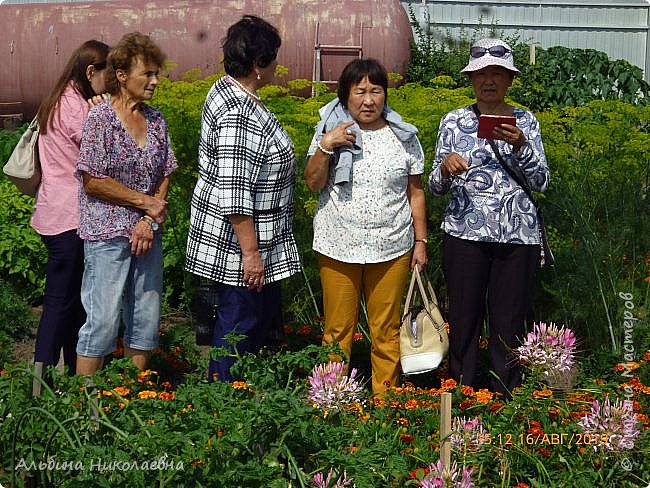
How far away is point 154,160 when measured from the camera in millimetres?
4105

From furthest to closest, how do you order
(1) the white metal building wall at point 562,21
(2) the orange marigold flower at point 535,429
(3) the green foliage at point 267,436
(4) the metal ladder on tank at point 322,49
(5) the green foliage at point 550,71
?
1. (1) the white metal building wall at point 562,21
2. (5) the green foliage at point 550,71
3. (4) the metal ladder on tank at point 322,49
4. (2) the orange marigold flower at point 535,429
5. (3) the green foliage at point 267,436

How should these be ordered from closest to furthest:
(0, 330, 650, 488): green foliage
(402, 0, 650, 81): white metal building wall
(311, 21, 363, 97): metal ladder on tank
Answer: (0, 330, 650, 488): green foliage
(311, 21, 363, 97): metal ladder on tank
(402, 0, 650, 81): white metal building wall

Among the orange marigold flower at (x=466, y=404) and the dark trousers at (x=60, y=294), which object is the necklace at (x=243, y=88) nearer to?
the dark trousers at (x=60, y=294)

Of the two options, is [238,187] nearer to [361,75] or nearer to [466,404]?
[361,75]

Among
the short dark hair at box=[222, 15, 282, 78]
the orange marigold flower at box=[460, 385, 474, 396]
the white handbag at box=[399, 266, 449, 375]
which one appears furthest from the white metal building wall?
the orange marigold flower at box=[460, 385, 474, 396]

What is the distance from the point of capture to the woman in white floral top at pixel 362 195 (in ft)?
13.5

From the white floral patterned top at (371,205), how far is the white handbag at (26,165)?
1.23m

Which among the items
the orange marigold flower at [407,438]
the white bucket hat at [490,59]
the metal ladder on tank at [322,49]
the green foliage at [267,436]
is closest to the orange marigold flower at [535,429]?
the green foliage at [267,436]

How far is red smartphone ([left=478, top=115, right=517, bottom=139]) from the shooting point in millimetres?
3955

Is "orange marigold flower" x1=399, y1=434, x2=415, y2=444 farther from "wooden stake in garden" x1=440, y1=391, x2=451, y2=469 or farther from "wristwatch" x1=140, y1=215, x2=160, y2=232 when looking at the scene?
"wristwatch" x1=140, y1=215, x2=160, y2=232

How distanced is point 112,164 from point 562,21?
1282cm

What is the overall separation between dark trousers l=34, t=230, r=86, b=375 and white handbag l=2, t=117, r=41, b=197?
26cm

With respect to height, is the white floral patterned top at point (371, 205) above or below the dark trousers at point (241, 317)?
above

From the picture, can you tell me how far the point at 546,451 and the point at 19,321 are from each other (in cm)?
353
